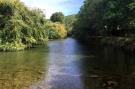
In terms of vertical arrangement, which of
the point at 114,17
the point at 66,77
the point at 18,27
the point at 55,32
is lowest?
the point at 66,77

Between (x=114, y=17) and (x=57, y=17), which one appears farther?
(x=57, y=17)

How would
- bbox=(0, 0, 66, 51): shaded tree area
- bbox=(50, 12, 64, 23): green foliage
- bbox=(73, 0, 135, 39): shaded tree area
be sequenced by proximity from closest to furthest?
bbox=(0, 0, 66, 51): shaded tree area
bbox=(73, 0, 135, 39): shaded tree area
bbox=(50, 12, 64, 23): green foliage

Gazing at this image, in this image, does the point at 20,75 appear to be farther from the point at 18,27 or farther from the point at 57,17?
the point at 57,17

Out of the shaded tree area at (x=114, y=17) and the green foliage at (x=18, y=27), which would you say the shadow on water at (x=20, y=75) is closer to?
the green foliage at (x=18, y=27)

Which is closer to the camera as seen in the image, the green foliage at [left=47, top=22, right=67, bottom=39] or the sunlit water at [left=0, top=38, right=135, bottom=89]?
the sunlit water at [left=0, top=38, right=135, bottom=89]

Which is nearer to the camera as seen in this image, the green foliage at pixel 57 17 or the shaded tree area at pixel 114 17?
the shaded tree area at pixel 114 17

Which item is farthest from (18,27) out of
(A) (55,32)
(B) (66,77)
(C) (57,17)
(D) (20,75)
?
(C) (57,17)

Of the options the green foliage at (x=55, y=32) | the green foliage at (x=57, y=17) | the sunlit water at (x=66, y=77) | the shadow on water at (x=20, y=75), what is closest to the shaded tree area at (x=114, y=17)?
the green foliage at (x=55, y=32)

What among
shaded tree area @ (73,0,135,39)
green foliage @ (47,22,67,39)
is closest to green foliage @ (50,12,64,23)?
green foliage @ (47,22,67,39)

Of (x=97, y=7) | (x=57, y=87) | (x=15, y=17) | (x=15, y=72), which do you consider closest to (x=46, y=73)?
(x=15, y=72)

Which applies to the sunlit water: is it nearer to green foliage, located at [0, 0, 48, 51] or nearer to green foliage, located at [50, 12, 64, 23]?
green foliage, located at [0, 0, 48, 51]

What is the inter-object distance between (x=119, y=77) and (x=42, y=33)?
1384 inches

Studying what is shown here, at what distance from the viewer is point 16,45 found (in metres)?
46.0

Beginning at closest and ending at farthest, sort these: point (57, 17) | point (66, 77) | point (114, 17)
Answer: point (66, 77), point (114, 17), point (57, 17)
